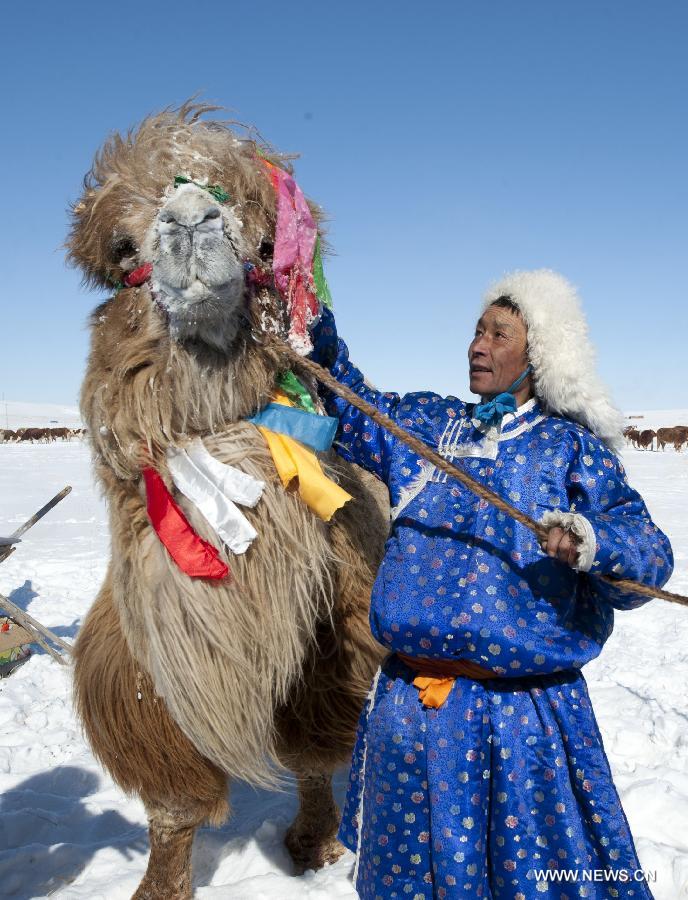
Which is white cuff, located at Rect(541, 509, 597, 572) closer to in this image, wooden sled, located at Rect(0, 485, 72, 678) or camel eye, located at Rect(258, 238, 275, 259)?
camel eye, located at Rect(258, 238, 275, 259)

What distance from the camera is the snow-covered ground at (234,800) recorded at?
2.29 meters

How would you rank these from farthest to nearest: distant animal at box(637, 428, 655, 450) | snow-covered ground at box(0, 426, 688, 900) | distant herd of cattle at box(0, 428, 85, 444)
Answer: distant herd of cattle at box(0, 428, 85, 444), distant animal at box(637, 428, 655, 450), snow-covered ground at box(0, 426, 688, 900)

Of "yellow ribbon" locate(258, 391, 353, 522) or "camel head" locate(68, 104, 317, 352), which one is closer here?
"camel head" locate(68, 104, 317, 352)

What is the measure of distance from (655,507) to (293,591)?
10170 millimetres

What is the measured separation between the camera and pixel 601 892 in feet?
5.17

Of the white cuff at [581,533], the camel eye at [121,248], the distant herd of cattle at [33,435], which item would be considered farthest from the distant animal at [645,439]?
the camel eye at [121,248]

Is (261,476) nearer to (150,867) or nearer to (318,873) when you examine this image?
(150,867)

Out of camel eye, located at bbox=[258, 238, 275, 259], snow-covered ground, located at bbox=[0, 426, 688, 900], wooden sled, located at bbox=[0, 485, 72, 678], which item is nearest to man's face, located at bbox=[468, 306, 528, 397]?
camel eye, located at bbox=[258, 238, 275, 259]

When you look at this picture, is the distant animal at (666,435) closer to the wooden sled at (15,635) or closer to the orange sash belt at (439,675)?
the wooden sled at (15,635)

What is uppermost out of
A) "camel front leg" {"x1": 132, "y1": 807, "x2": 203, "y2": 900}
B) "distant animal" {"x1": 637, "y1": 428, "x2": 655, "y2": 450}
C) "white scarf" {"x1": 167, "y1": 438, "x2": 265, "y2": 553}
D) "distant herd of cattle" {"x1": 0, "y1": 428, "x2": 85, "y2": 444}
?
"white scarf" {"x1": 167, "y1": 438, "x2": 265, "y2": 553}

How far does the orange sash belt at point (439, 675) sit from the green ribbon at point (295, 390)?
0.64 metres

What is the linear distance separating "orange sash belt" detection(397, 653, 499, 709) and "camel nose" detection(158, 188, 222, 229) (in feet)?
3.43

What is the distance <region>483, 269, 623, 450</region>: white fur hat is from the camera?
1.71 m

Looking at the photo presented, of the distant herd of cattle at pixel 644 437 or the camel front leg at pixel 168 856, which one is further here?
the distant herd of cattle at pixel 644 437
